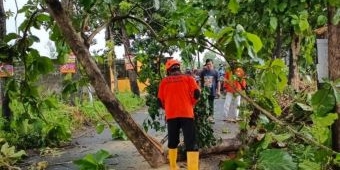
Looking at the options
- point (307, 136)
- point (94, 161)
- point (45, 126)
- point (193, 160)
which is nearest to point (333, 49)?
point (307, 136)

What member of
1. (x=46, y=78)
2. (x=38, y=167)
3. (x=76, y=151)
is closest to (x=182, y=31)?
(x=38, y=167)

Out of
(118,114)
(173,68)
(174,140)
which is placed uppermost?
(173,68)

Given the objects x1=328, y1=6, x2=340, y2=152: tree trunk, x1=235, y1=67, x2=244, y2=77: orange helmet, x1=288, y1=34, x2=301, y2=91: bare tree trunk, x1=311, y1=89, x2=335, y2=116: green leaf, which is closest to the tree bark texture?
x1=288, y1=34, x2=301, y2=91: bare tree trunk

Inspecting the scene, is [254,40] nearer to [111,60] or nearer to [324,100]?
[324,100]

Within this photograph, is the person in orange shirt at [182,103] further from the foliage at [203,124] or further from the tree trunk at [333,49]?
the tree trunk at [333,49]

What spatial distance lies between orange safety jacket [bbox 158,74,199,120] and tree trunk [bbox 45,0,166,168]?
0.59m

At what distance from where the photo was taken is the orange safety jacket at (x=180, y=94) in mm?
6613

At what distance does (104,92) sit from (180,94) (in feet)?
3.67

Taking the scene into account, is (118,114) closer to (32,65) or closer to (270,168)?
(32,65)

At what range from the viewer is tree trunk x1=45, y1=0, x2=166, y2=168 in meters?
5.14

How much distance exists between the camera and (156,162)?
690 cm

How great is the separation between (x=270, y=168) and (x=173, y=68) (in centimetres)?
412

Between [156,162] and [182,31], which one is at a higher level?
[182,31]

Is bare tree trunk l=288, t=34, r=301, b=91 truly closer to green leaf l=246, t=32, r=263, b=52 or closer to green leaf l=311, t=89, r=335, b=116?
green leaf l=246, t=32, r=263, b=52
